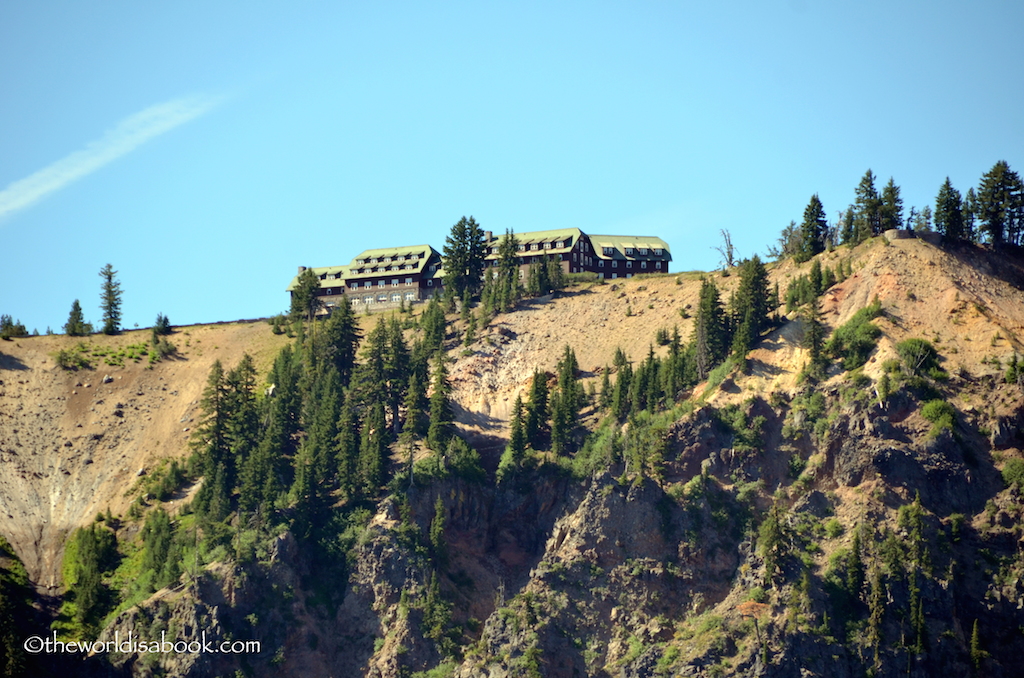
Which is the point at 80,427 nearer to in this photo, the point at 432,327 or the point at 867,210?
the point at 432,327

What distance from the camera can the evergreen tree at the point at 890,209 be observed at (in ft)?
537

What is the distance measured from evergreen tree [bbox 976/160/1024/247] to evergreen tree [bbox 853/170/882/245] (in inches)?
443

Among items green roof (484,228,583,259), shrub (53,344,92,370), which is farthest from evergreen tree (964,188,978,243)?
shrub (53,344,92,370)

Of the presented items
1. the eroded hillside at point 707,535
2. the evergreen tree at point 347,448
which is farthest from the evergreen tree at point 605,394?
the evergreen tree at point 347,448

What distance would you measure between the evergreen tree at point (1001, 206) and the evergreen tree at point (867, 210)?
11.2 metres

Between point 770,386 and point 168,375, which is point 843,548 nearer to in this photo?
point 770,386

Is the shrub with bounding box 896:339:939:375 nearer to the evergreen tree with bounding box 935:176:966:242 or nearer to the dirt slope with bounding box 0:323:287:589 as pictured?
the evergreen tree with bounding box 935:176:966:242

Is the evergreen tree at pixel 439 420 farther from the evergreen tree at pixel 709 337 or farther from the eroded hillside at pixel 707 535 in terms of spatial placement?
the evergreen tree at pixel 709 337

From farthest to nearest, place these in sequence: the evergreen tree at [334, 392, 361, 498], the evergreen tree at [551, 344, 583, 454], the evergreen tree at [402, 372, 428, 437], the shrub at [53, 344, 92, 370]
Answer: the shrub at [53, 344, 92, 370] → the evergreen tree at [402, 372, 428, 437] → the evergreen tree at [551, 344, 583, 454] → the evergreen tree at [334, 392, 361, 498]

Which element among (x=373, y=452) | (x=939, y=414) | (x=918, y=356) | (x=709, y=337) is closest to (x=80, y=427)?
(x=373, y=452)

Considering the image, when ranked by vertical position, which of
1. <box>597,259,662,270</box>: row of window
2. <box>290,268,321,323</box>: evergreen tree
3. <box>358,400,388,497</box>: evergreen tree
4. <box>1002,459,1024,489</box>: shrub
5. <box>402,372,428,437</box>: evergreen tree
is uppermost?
<box>597,259,662,270</box>: row of window

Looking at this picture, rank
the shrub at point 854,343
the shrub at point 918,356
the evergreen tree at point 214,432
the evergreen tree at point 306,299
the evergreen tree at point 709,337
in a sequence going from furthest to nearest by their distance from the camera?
the evergreen tree at point 306,299, the evergreen tree at point 214,432, the evergreen tree at point 709,337, the shrub at point 854,343, the shrub at point 918,356

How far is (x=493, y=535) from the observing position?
14138 centimetres

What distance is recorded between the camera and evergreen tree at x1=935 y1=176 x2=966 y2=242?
15900 centimetres
